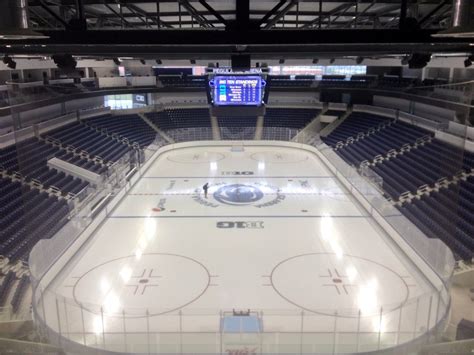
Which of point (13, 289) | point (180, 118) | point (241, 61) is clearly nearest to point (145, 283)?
point (13, 289)

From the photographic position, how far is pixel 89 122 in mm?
18562

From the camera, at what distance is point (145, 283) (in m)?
6.82

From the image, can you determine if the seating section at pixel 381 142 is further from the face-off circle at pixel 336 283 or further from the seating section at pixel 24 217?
the seating section at pixel 24 217

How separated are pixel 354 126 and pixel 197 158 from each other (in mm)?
8267

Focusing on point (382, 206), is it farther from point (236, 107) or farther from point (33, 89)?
point (33, 89)

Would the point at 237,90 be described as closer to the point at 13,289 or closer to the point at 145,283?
the point at 145,283

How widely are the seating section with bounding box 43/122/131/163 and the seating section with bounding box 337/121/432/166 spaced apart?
353 inches

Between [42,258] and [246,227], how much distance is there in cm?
427

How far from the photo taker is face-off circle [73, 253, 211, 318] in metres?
6.25

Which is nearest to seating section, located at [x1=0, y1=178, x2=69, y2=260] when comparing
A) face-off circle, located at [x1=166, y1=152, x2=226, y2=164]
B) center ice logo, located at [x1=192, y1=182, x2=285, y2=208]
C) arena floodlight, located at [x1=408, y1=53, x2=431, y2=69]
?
center ice logo, located at [x1=192, y1=182, x2=285, y2=208]

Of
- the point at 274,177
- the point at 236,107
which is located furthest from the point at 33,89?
the point at 274,177

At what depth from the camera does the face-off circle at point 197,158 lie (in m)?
15.2

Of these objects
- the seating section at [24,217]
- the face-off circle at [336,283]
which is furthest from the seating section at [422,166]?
the seating section at [24,217]

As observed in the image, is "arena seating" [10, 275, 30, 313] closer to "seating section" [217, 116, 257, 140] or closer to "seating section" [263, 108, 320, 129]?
"seating section" [217, 116, 257, 140]
